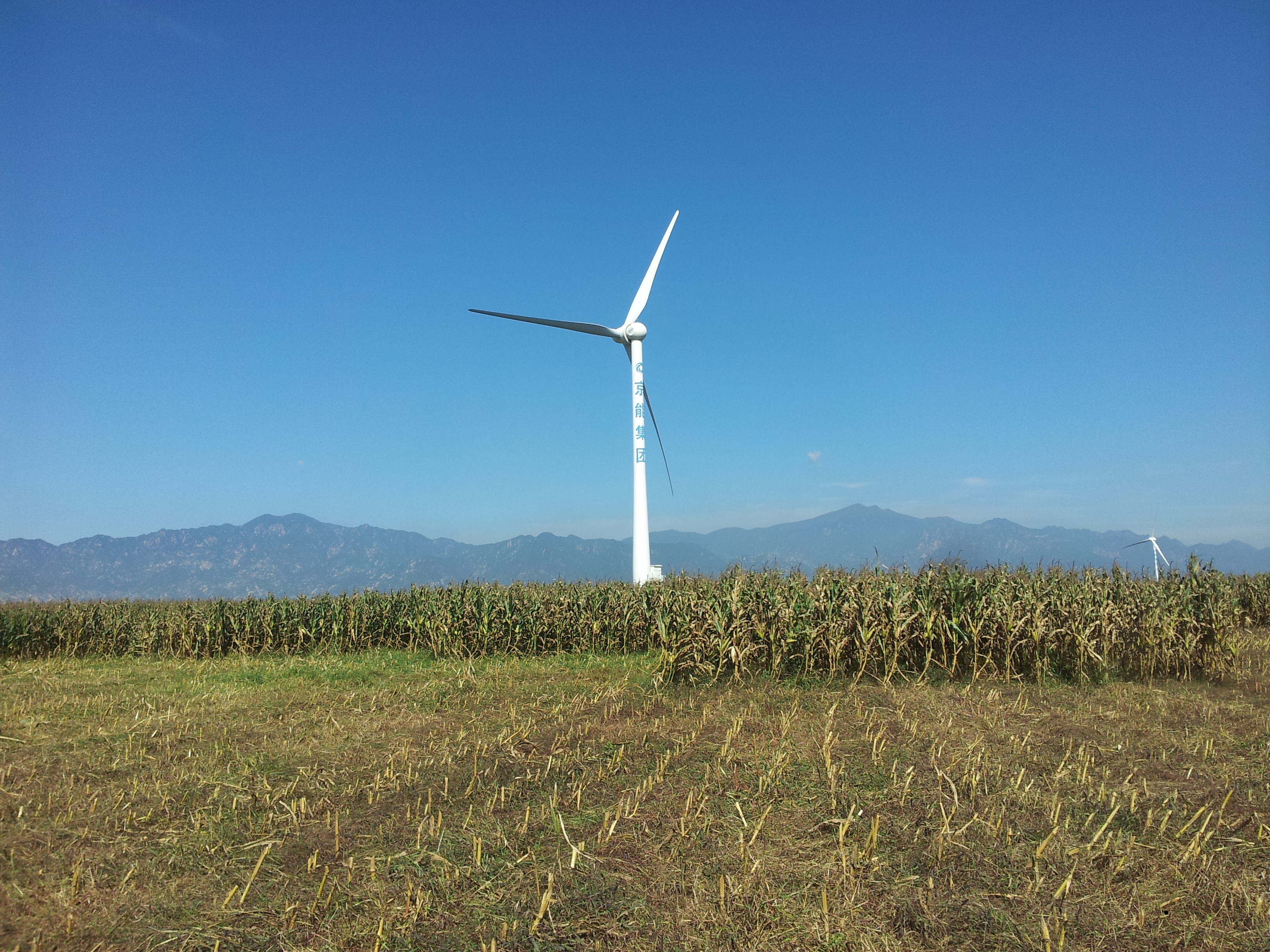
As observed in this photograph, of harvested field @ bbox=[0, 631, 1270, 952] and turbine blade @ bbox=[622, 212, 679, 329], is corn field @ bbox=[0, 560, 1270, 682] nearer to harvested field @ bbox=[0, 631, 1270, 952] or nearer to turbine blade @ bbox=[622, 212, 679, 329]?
harvested field @ bbox=[0, 631, 1270, 952]

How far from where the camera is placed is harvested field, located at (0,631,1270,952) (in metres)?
5.24

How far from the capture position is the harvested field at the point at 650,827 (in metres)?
5.24

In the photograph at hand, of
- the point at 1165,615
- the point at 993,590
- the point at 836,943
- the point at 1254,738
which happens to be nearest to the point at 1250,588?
the point at 1165,615

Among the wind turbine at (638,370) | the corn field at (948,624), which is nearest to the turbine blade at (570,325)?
the wind turbine at (638,370)

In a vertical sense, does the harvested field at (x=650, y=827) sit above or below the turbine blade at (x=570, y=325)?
below

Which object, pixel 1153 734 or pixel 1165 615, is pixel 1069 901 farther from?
pixel 1165 615

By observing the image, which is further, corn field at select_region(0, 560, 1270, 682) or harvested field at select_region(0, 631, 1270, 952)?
corn field at select_region(0, 560, 1270, 682)

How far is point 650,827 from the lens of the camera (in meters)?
6.75

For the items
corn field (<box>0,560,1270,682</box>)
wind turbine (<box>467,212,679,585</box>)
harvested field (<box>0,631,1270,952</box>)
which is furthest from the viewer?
wind turbine (<box>467,212,679,585</box>)

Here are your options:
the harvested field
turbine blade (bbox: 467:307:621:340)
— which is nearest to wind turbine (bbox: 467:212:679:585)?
turbine blade (bbox: 467:307:621:340)

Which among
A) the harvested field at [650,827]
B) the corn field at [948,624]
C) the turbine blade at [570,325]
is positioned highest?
the turbine blade at [570,325]

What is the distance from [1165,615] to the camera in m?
14.9

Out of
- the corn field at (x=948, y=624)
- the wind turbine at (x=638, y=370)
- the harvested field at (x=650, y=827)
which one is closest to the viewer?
the harvested field at (x=650, y=827)

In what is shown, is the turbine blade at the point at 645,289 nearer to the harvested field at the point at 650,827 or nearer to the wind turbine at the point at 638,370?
the wind turbine at the point at 638,370
